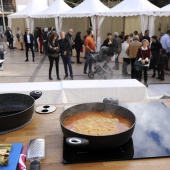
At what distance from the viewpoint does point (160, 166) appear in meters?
1.06

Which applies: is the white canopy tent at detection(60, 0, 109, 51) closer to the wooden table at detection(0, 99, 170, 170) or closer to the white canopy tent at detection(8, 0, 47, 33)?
the white canopy tent at detection(8, 0, 47, 33)

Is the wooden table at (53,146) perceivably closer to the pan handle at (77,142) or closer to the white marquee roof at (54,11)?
the pan handle at (77,142)

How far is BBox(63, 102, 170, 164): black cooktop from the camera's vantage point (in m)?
1.10

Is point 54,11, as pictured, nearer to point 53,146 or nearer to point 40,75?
point 40,75

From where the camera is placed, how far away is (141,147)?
1.18m

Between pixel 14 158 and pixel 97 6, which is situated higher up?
pixel 97 6

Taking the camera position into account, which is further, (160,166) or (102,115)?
(102,115)

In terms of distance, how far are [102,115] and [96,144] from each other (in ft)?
1.25

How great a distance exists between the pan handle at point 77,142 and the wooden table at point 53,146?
14 centimetres

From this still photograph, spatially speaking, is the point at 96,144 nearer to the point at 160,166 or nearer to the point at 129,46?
the point at 160,166

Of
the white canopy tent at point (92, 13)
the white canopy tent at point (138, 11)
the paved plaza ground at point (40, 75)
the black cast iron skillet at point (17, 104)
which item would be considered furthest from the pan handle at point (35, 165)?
the white canopy tent at point (92, 13)

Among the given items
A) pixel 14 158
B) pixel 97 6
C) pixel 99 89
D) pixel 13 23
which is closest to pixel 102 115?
pixel 14 158

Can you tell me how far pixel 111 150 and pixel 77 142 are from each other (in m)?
0.25

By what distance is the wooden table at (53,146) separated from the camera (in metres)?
1.05
